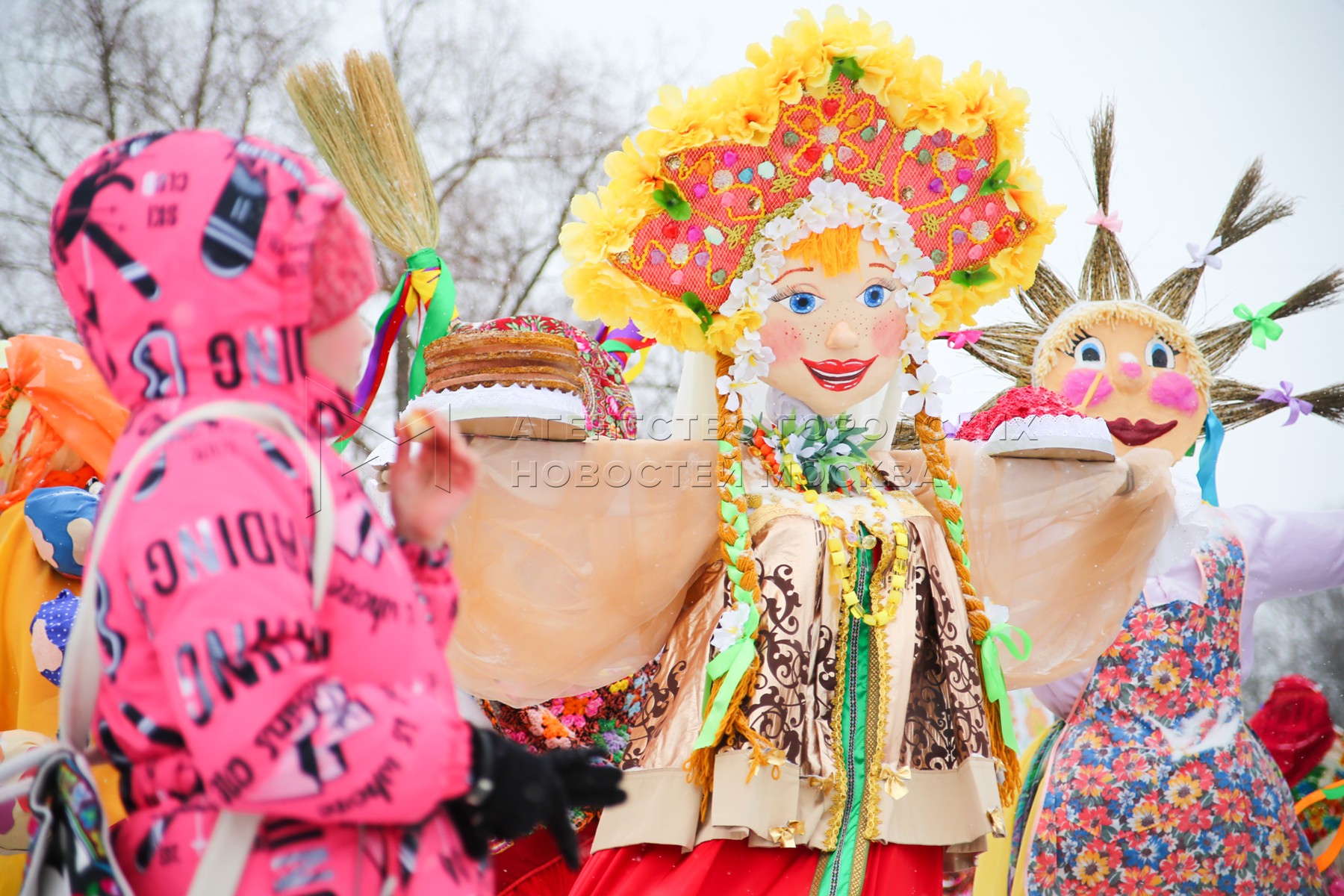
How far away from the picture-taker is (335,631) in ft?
3.74

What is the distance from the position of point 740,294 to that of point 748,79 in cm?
44

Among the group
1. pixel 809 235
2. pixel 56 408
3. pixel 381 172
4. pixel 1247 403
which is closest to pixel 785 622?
pixel 809 235

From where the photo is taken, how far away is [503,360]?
7.51ft

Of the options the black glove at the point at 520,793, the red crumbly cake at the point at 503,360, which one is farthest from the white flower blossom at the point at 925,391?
the black glove at the point at 520,793

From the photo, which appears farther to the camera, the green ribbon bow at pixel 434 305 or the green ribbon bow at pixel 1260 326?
the green ribbon bow at pixel 1260 326

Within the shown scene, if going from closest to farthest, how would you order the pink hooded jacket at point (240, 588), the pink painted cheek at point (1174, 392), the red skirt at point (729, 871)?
1. the pink hooded jacket at point (240, 588)
2. the red skirt at point (729, 871)
3. the pink painted cheek at point (1174, 392)

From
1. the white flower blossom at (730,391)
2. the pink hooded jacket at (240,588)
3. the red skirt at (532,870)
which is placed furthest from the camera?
the red skirt at (532,870)

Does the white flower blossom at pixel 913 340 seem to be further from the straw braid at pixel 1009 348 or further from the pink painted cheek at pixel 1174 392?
the straw braid at pixel 1009 348

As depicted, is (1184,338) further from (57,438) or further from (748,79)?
(57,438)

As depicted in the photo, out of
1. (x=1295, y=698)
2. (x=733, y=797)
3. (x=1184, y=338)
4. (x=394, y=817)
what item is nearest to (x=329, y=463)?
(x=394, y=817)

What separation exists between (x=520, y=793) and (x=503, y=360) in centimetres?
130

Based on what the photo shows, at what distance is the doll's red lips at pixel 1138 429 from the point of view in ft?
11.1

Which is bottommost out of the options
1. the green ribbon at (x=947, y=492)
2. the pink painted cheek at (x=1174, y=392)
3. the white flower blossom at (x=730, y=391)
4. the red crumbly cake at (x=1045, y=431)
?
the green ribbon at (x=947, y=492)

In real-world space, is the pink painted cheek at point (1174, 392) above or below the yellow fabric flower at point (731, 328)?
below
